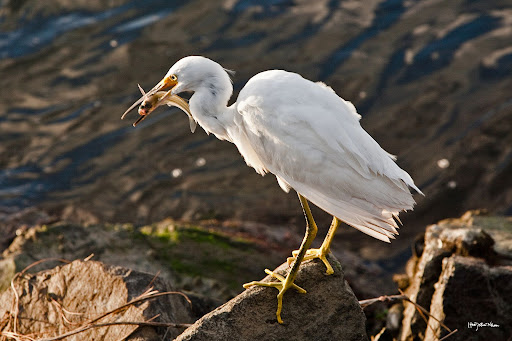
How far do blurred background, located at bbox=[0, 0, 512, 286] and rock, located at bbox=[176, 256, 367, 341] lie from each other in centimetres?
306

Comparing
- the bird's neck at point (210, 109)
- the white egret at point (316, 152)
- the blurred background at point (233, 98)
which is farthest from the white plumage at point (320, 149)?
the blurred background at point (233, 98)

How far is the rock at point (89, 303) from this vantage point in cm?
399

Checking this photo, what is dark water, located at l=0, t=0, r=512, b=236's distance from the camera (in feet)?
28.4

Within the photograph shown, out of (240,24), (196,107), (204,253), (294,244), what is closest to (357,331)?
(196,107)

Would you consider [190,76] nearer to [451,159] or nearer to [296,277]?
[296,277]

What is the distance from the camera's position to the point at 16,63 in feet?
34.9

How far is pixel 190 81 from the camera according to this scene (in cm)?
420

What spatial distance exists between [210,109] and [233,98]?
16.4ft

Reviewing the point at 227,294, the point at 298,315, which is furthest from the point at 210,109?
the point at 227,294

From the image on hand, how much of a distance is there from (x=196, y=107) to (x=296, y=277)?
1.36m

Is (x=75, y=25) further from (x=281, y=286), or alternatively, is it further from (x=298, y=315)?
(x=298, y=315)

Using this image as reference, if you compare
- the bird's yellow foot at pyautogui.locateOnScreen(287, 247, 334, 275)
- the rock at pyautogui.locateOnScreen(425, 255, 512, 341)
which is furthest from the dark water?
the bird's yellow foot at pyautogui.locateOnScreen(287, 247, 334, 275)

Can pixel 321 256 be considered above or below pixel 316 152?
below

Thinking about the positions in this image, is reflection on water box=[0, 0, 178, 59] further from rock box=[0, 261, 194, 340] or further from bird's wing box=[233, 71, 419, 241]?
bird's wing box=[233, 71, 419, 241]
